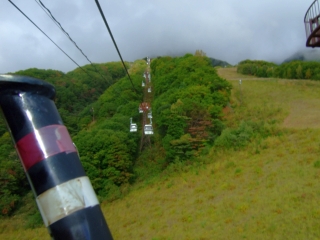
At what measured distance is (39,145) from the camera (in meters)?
1.04

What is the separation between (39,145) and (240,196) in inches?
472

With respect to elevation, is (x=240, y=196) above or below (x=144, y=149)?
above

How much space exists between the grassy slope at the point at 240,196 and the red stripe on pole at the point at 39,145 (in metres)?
7.29

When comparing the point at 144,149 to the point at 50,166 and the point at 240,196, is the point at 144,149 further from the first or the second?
the point at 50,166

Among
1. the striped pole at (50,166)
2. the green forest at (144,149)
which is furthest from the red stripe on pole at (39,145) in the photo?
the green forest at (144,149)

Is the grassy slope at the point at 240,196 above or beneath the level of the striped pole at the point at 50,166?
beneath

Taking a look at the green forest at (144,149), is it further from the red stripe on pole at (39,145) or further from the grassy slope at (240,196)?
the red stripe on pole at (39,145)

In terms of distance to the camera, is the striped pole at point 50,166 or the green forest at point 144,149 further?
the green forest at point 144,149

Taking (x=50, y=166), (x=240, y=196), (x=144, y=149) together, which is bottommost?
(x=144, y=149)

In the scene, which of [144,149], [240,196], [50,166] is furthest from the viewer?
[144,149]

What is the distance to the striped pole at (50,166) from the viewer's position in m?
1.02

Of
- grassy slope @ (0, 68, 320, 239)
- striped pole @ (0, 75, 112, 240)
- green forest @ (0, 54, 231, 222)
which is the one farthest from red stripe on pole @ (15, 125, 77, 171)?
green forest @ (0, 54, 231, 222)

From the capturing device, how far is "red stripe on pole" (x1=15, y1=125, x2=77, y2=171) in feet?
3.41

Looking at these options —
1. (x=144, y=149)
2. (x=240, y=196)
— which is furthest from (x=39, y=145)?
(x=144, y=149)
